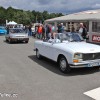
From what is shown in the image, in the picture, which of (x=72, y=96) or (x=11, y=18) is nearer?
(x=72, y=96)

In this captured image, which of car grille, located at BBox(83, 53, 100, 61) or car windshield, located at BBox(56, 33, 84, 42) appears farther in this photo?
car windshield, located at BBox(56, 33, 84, 42)

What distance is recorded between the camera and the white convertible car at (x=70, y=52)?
7.79 m

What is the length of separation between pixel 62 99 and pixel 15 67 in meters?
4.32

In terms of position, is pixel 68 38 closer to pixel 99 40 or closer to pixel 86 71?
pixel 86 71

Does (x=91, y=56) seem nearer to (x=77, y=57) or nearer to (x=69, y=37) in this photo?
(x=77, y=57)

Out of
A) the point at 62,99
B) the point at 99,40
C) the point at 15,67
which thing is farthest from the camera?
the point at 99,40

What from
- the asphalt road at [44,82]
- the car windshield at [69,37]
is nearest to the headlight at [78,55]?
the asphalt road at [44,82]

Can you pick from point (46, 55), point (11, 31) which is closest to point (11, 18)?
point (11, 31)

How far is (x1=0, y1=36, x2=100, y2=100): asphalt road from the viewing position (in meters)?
5.77

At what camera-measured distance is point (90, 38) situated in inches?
842

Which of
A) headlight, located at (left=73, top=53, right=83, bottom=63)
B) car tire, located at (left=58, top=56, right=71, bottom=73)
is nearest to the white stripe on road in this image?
headlight, located at (left=73, top=53, right=83, bottom=63)

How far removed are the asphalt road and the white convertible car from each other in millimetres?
388

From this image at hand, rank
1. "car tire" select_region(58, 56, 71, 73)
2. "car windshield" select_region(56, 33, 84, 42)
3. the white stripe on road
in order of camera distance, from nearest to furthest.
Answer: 1. the white stripe on road
2. "car tire" select_region(58, 56, 71, 73)
3. "car windshield" select_region(56, 33, 84, 42)

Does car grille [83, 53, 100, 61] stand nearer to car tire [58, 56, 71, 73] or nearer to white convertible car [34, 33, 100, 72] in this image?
white convertible car [34, 33, 100, 72]
